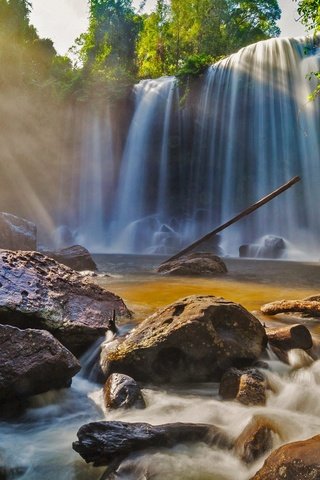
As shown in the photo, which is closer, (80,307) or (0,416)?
(0,416)

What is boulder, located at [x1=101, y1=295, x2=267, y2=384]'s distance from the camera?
3.52m

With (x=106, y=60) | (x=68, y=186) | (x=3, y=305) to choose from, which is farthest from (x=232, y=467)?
(x=106, y=60)

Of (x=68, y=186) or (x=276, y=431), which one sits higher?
(x=68, y=186)

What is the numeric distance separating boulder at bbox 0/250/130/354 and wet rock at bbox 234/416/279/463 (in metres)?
2.20

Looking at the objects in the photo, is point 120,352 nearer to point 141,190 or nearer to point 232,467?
point 232,467

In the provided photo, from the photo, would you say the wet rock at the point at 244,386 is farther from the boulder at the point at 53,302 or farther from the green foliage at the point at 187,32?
the green foliage at the point at 187,32

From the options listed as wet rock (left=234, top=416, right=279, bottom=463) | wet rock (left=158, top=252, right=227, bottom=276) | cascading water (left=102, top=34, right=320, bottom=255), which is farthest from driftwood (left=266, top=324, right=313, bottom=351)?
cascading water (left=102, top=34, right=320, bottom=255)

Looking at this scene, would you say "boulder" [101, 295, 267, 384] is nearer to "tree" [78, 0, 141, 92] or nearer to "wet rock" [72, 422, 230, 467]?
"wet rock" [72, 422, 230, 467]

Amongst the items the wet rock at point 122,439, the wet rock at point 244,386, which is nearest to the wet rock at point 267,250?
the wet rock at point 244,386

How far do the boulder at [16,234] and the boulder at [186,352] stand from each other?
8.55 metres

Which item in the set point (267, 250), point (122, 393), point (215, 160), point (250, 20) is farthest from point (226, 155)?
point (250, 20)

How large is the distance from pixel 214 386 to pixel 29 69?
26.9m

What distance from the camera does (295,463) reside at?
6.20 feet

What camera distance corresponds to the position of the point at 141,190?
23.3m
